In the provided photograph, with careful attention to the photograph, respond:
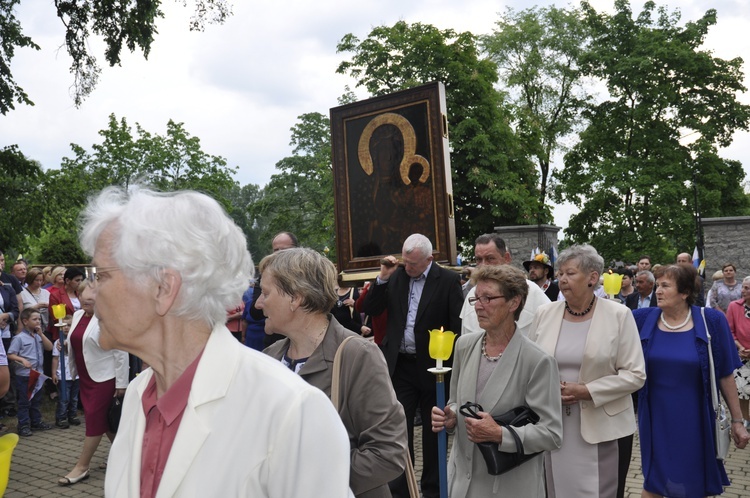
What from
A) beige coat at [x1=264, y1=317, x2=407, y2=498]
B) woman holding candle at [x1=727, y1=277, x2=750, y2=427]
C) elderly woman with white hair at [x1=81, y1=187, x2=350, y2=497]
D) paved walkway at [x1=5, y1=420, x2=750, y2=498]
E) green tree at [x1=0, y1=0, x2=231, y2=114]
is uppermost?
green tree at [x1=0, y1=0, x2=231, y2=114]

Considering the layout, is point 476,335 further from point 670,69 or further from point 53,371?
point 670,69

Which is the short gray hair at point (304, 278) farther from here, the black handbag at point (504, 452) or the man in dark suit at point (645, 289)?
the man in dark suit at point (645, 289)

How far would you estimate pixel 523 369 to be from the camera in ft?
12.0

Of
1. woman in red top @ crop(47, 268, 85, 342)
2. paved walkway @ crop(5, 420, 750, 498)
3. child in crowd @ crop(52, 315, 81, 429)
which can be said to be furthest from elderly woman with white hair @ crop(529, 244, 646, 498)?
woman in red top @ crop(47, 268, 85, 342)

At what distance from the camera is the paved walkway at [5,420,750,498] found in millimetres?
6723

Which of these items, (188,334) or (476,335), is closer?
(188,334)

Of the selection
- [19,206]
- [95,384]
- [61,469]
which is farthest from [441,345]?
[19,206]

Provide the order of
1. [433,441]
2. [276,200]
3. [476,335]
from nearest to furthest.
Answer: [476,335] < [433,441] < [276,200]

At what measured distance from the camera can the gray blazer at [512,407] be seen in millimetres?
3521

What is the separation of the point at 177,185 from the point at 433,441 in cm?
4029

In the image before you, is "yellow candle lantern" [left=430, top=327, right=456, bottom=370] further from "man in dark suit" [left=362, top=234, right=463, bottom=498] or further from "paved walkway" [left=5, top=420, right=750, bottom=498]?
"paved walkway" [left=5, top=420, right=750, bottom=498]

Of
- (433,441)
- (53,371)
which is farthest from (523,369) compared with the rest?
(53,371)

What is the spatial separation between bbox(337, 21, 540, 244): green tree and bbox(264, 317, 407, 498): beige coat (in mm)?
25855

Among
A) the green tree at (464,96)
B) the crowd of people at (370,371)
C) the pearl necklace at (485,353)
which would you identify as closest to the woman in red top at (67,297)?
the crowd of people at (370,371)
